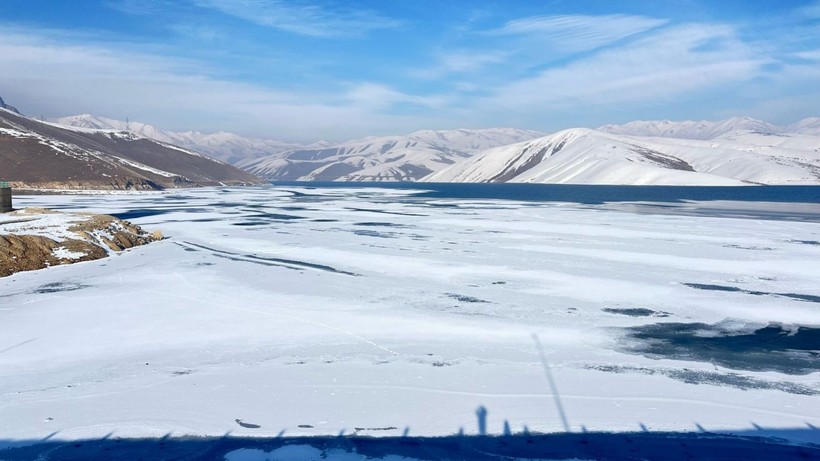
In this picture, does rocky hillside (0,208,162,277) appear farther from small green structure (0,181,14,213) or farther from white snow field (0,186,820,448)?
small green structure (0,181,14,213)

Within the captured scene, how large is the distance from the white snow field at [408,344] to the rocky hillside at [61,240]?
3.84 feet

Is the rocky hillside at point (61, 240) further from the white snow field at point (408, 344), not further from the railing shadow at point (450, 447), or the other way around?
the railing shadow at point (450, 447)

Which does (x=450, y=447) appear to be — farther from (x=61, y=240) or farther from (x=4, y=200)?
(x=4, y=200)

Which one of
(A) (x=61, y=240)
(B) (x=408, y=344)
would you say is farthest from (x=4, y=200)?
(B) (x=408, y=344)

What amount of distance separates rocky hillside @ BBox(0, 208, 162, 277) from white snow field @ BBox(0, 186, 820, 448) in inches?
46.1

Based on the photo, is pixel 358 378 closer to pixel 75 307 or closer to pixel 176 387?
pixel 176 387

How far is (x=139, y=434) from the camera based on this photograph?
32.0 feet

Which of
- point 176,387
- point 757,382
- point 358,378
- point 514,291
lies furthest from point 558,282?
point 176,387

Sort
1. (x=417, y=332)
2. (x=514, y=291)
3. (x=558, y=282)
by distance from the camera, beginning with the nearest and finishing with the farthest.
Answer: (x=417, y=332), (x=514, y=291), (x=558, y=282)

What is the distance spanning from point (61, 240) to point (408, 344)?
2271cm

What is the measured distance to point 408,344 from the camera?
14.9 m

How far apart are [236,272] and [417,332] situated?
1191cm

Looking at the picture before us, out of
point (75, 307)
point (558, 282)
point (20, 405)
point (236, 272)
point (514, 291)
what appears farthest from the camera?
point (236, 272)

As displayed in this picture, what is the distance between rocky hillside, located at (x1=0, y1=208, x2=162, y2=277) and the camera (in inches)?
1027
